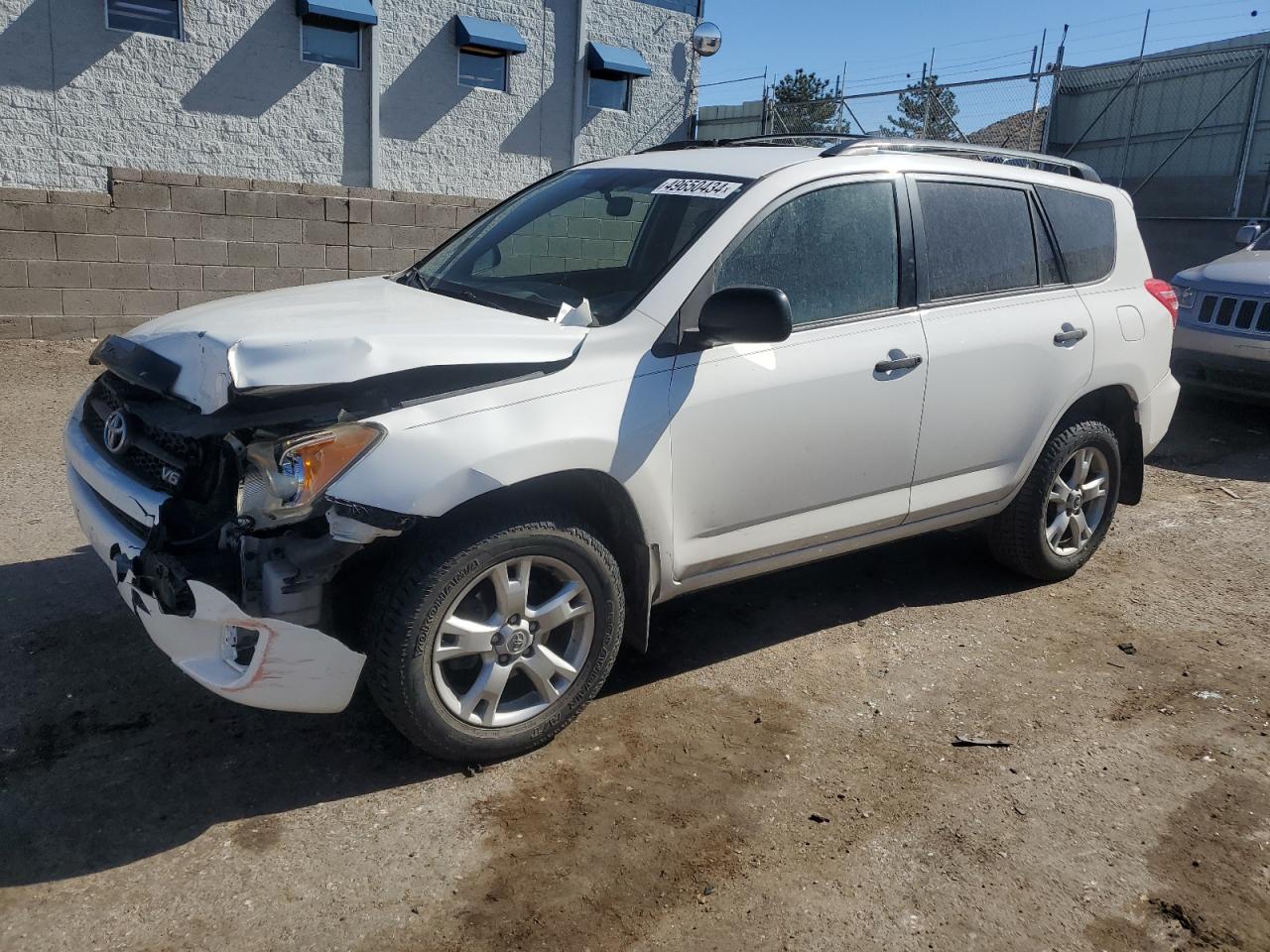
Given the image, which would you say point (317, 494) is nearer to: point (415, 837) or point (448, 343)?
point (448, 343)

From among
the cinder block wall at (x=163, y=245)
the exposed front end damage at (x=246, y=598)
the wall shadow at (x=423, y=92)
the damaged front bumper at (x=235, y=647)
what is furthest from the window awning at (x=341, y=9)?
the exposed front end damage at (x=246, y=598)

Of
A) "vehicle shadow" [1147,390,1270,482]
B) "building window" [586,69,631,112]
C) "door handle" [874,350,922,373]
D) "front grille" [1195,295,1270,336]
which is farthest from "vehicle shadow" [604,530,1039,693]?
"building window" [586,69,631,112]

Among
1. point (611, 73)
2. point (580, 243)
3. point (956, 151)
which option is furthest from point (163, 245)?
point (611, 73)

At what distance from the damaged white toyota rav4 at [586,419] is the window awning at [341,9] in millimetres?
9875

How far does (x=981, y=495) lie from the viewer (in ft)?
14.7

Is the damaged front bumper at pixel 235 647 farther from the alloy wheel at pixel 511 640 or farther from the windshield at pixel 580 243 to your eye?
the windshield at pixel 580 243

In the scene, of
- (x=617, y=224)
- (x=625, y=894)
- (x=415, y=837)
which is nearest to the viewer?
(x=625, y=894)

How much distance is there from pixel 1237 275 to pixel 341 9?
34.1 ft

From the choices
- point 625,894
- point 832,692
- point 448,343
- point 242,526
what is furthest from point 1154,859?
point 242,526

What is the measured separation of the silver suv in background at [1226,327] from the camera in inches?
311

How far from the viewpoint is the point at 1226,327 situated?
812 cm

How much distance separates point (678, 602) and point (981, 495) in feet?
4.52

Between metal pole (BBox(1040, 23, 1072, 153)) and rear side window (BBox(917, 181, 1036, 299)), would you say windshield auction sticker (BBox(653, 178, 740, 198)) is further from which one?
metal pole (BBox(1040, 23, 1072, 153))

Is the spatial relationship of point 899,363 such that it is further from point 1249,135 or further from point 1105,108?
point 1105,108
